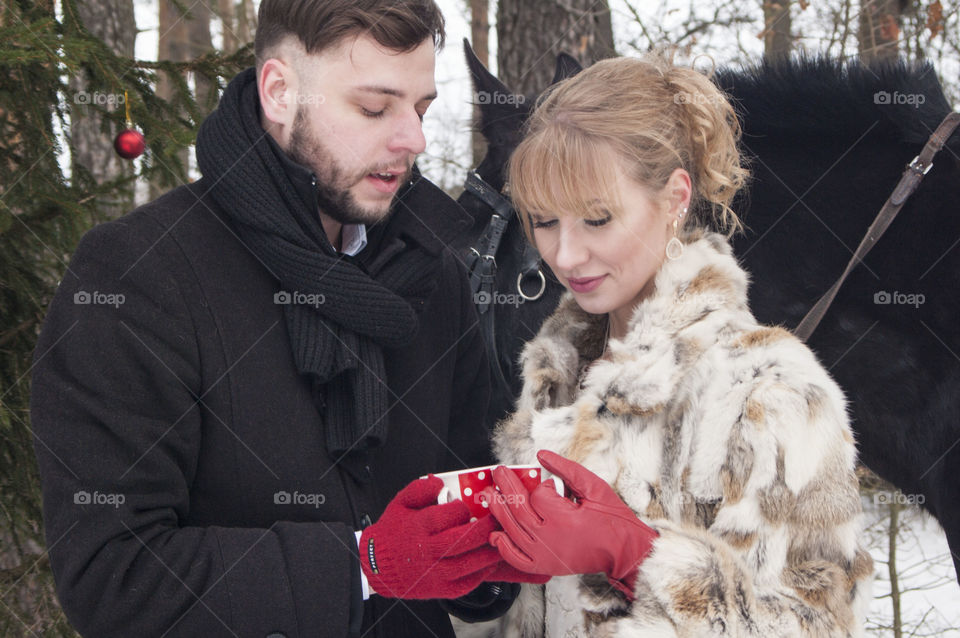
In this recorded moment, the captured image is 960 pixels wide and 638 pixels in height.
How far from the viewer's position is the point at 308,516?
1.89 metres

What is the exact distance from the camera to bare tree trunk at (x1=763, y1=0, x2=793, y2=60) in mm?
6586

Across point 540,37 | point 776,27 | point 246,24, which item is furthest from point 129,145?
point 246,24

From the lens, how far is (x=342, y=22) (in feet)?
6.35

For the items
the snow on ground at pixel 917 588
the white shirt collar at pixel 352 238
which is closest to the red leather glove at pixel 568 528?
the white shirt collar at pixel 352 238

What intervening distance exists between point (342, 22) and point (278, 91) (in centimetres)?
23

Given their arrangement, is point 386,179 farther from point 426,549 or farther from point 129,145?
point 129,145

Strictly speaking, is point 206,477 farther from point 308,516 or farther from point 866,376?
point 866,376

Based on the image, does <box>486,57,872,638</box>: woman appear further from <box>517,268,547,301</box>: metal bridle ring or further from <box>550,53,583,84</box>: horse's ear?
<box>550,53,583,84</box>: horse's ear

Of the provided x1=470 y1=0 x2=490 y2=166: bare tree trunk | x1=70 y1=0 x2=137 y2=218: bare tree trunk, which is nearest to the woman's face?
x1=70 y1=0 x2=137 y2=218: bare tree trunk

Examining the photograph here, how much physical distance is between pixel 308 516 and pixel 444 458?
1.64 feet

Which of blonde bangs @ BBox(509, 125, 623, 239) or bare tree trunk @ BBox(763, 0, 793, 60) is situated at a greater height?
bare tree trunk @ BBox(763, 0, 793, 60)

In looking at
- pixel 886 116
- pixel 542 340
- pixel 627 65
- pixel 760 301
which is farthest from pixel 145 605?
pixel 886 116

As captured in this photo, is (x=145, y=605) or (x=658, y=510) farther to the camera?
(x=658, y=510)

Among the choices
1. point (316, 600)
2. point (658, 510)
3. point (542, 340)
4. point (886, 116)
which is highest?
point (886, 116)
